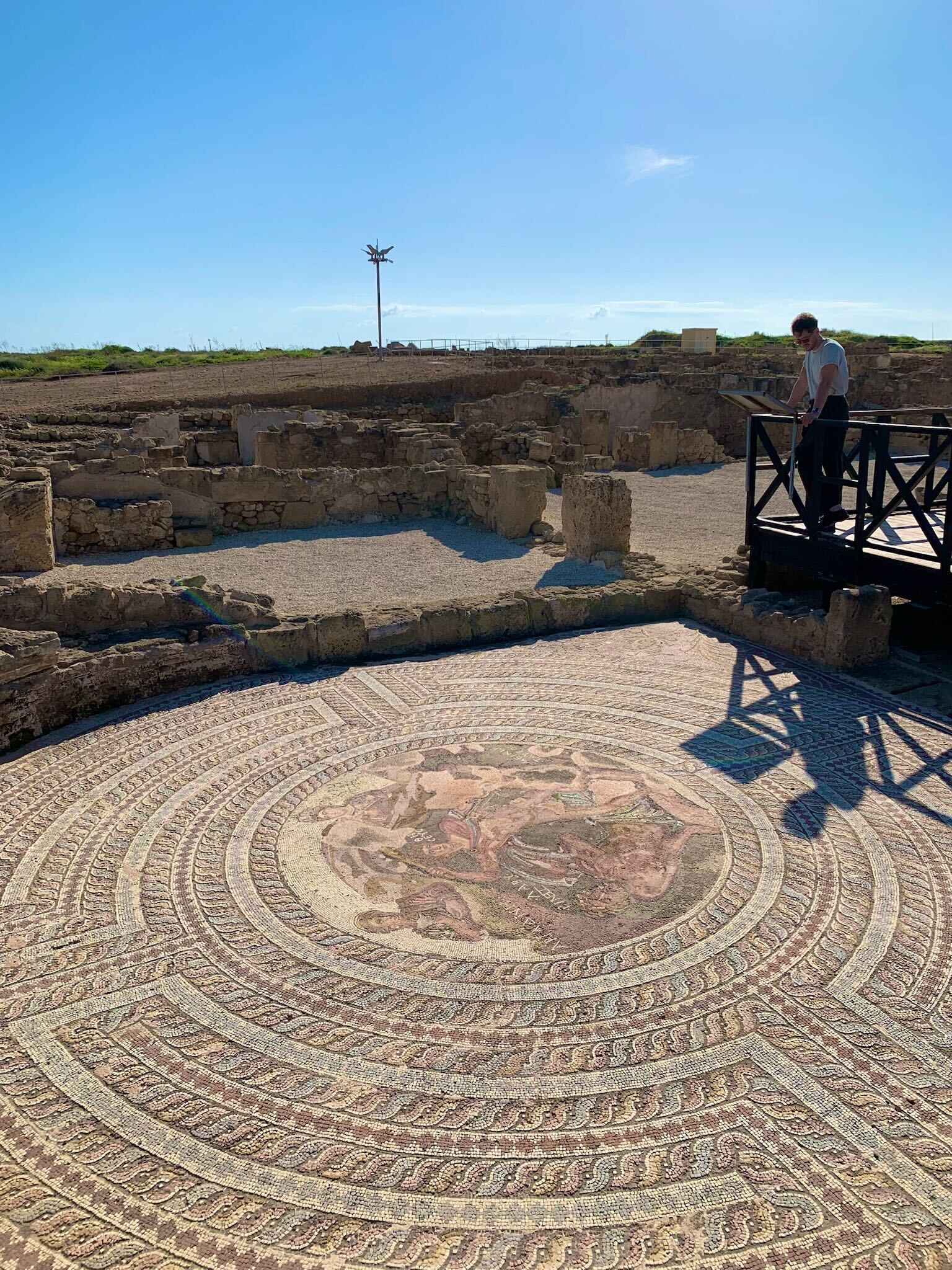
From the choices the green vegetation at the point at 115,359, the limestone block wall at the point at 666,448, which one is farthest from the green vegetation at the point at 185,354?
the limestone block wall at the point at 666,448

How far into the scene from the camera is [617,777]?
5.04 metres

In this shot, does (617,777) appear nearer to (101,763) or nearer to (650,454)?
(101,763)

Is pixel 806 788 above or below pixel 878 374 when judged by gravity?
below

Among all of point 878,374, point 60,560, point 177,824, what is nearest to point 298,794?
point 177,824

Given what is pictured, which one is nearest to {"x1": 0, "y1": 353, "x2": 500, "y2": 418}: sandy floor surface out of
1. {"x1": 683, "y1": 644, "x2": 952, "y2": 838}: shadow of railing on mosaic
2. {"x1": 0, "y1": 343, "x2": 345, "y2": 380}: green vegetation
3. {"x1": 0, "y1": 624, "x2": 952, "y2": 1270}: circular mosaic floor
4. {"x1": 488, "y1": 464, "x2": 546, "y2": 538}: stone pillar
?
{"x1": 0, "y1": 343, "x2": 345, "y2": 380}: green vegetation

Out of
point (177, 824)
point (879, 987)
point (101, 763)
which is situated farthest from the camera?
point (101, 763)

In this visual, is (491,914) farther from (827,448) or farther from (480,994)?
(827,448)

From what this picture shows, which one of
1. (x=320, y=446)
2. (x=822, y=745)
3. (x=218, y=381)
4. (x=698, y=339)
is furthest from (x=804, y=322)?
(x=698, y=339)

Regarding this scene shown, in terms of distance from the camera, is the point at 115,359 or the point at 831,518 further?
the point at 115,359

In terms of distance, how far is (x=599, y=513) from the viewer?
1053cm

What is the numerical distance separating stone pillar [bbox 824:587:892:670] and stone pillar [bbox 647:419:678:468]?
44.4 feet

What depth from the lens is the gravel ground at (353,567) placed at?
9.38m

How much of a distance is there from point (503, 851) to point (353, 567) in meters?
6.70

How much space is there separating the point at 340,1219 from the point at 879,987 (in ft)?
7.01
